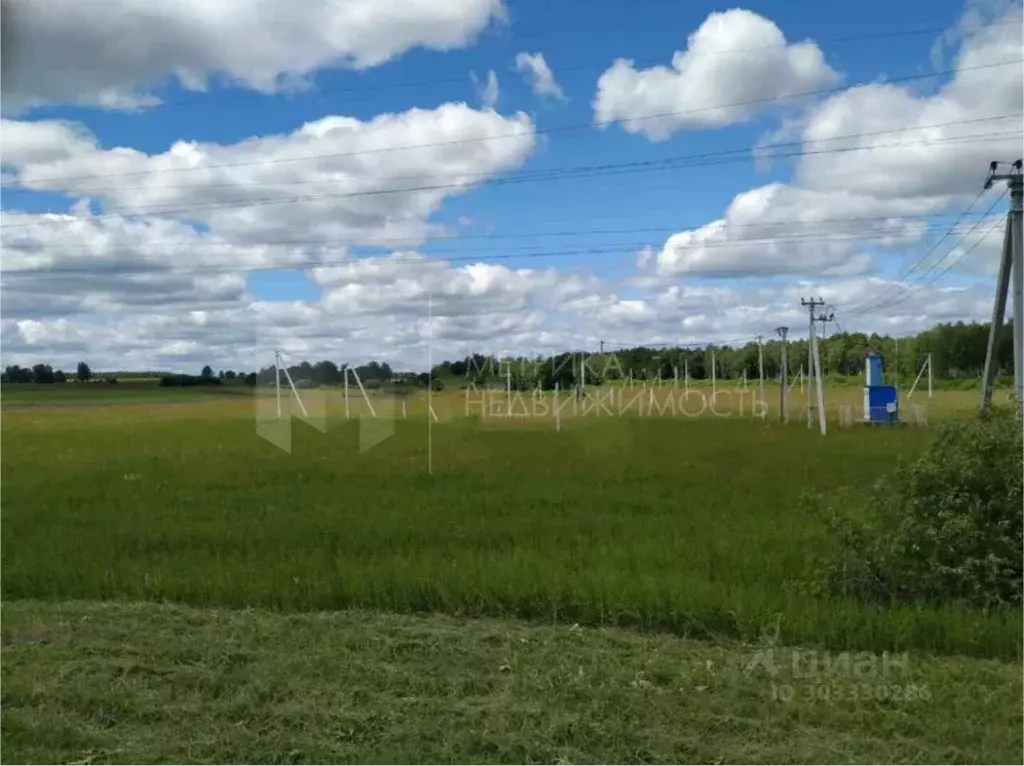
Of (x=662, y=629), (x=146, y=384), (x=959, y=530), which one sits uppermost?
(x=146, y=384)

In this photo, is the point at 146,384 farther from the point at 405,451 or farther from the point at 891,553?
the point at 891,553

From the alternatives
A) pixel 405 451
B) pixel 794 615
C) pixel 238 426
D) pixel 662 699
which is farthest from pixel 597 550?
pixel 238 426

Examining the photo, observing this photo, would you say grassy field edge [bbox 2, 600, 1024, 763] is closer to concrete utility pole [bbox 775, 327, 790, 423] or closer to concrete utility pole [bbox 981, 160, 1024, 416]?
concrete utility pole [bbox 981, 160, 1024, 416]

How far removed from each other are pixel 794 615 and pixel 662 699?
186cm

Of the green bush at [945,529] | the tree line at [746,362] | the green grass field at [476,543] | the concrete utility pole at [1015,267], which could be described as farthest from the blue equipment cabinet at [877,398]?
the green bush at [945,529]

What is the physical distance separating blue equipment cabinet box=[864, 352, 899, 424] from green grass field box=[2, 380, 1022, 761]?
24.5 ft

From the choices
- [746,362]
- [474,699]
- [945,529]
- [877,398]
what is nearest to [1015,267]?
[945,529]

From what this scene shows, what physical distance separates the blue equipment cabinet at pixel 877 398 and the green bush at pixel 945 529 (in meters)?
21.8

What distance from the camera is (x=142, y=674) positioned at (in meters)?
4.92

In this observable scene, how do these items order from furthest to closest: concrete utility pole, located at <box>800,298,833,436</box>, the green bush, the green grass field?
1. concrete utility pole, located at <box>800,298,833,436</box>
2. the green bush
3. the green grass field

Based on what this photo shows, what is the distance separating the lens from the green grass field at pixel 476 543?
556 cm

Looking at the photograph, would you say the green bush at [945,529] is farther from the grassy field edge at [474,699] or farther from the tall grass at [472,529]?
the grassy field edge at [474,699]

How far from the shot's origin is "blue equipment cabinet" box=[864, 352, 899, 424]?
2748cm

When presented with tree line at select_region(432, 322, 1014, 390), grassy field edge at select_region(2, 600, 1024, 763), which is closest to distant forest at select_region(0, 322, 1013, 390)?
tree line at select_region(432, 322, 1014, 390)
